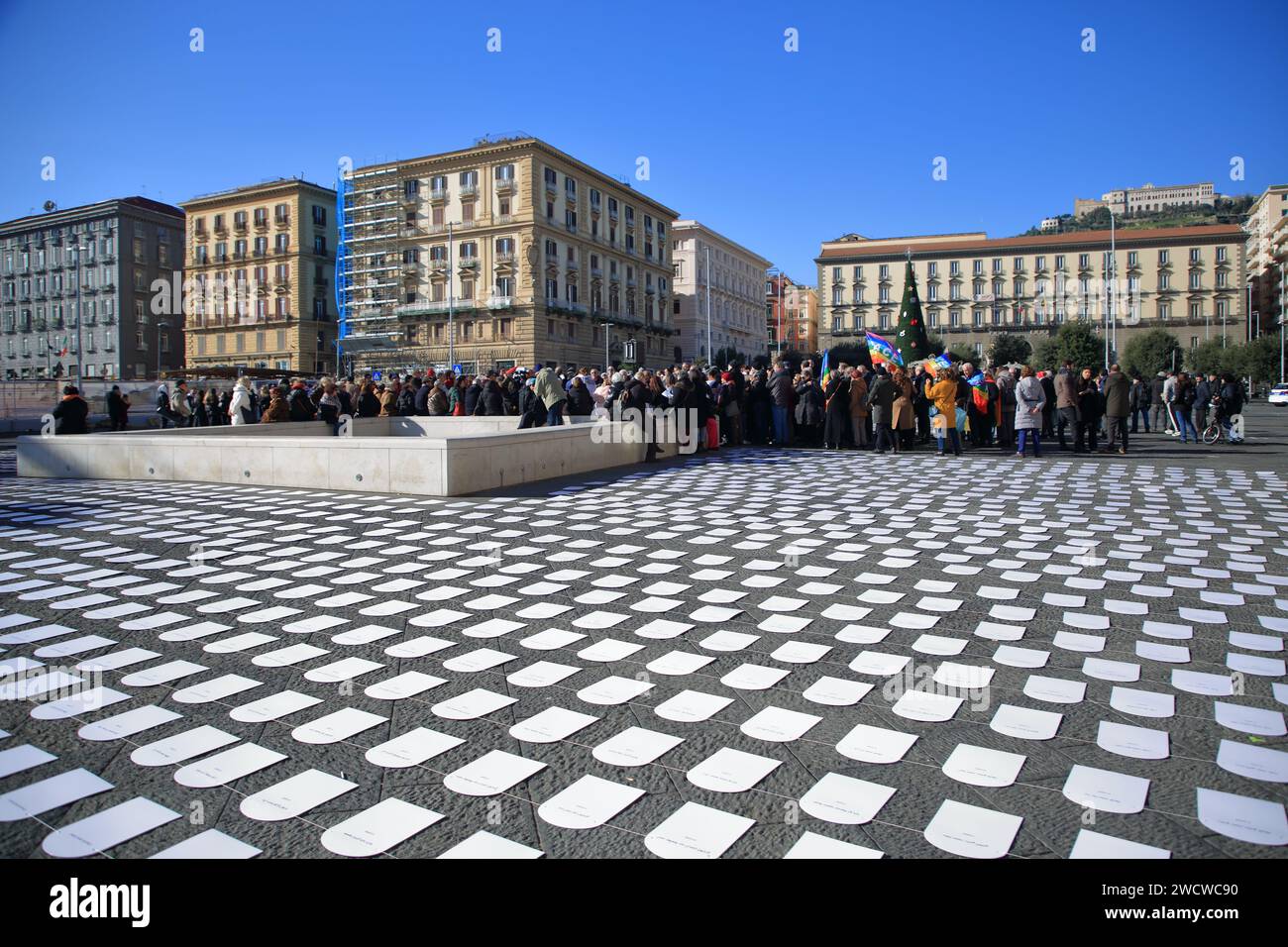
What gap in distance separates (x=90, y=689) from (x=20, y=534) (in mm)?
5986

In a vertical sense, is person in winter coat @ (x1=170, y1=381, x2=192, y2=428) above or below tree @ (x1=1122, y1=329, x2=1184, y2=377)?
below

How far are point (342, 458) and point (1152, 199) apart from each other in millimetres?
221112

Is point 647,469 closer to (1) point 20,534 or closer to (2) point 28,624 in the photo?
(1) point 20,534

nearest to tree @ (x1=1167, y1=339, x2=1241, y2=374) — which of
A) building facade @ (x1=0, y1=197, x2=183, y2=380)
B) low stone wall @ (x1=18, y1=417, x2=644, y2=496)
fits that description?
low stone wall @ (x1=18, y1=417, x2=644, y2=496)

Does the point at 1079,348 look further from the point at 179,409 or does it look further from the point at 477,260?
the point at 179,409

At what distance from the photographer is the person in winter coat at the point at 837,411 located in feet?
59.7

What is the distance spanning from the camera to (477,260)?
224ft

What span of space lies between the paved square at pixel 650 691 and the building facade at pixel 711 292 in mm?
81926

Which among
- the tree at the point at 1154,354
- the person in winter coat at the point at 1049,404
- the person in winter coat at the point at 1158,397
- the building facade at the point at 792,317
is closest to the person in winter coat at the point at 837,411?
the person in winter coat at the point at 1049,404

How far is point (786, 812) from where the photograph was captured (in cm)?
296

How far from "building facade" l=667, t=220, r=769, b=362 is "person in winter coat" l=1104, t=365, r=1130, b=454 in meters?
71.9

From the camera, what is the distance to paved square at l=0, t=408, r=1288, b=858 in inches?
114

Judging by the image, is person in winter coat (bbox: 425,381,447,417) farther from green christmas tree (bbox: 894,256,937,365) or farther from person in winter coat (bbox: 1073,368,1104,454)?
green christmas tree (bbox: 894,256,937,365)
